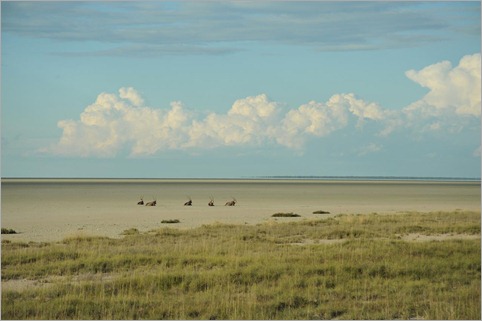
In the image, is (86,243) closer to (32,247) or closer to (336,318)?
(32,247)

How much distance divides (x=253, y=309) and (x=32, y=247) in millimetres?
12242

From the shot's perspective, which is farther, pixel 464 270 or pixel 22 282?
pixel 464 270

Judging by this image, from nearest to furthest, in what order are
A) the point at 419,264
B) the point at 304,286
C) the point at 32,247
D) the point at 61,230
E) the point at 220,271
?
the point at 304,286 → the point at 220,271 → the point at 419,264 → the point at 32,247 → the point at 61,230

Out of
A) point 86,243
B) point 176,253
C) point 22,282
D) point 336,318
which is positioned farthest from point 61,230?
point 336,318

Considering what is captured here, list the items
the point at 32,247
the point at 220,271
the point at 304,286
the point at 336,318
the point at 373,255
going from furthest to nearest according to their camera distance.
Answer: the point at 32,247, the point at 373,255, the point at 220,271, the point at 304,286, the point at 336,318

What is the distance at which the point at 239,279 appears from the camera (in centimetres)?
1645

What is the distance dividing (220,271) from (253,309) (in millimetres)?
→ 4012

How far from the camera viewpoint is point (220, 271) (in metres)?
17.2

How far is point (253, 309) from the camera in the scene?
1331cm

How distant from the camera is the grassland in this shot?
13.3m

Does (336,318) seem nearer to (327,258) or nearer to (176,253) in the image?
(327,258)

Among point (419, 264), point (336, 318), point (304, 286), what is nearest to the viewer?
point (336, 318)

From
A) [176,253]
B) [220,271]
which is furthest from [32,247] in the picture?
[220,271]

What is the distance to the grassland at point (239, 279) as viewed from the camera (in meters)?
13.3
